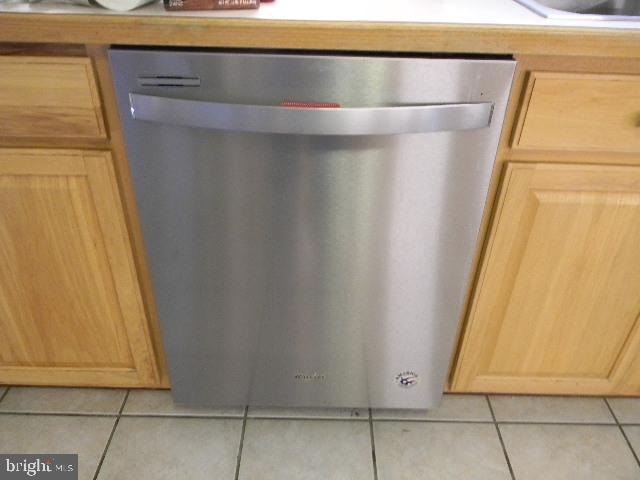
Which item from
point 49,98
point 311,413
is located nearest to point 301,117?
point 49,98

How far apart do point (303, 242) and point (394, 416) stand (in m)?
0.57

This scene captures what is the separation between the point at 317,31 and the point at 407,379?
756 millimetres

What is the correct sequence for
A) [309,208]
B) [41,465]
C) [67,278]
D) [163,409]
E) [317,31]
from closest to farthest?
[317,31] → [309,208] → [67,278] → [41,465] → [163,409]

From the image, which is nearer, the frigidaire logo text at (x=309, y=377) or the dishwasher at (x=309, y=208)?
the dishwasher at (x=309, y=208)

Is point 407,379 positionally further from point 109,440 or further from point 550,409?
point 109,440

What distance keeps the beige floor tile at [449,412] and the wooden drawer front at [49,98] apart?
2.92 feet

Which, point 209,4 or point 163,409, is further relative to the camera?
point 163,409

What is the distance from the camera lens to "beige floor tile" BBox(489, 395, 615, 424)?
123cm

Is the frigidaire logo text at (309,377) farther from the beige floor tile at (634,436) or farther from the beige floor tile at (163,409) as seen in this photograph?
the beige floor tile at (634,436)

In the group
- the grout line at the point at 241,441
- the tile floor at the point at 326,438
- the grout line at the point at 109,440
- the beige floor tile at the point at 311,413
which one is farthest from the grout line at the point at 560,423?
the grout line at the point at 109,440

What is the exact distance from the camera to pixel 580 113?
0.82 meters

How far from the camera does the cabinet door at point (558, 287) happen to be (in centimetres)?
89

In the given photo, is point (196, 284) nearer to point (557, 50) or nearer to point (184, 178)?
point (184, 178)

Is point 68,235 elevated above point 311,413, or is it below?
above
